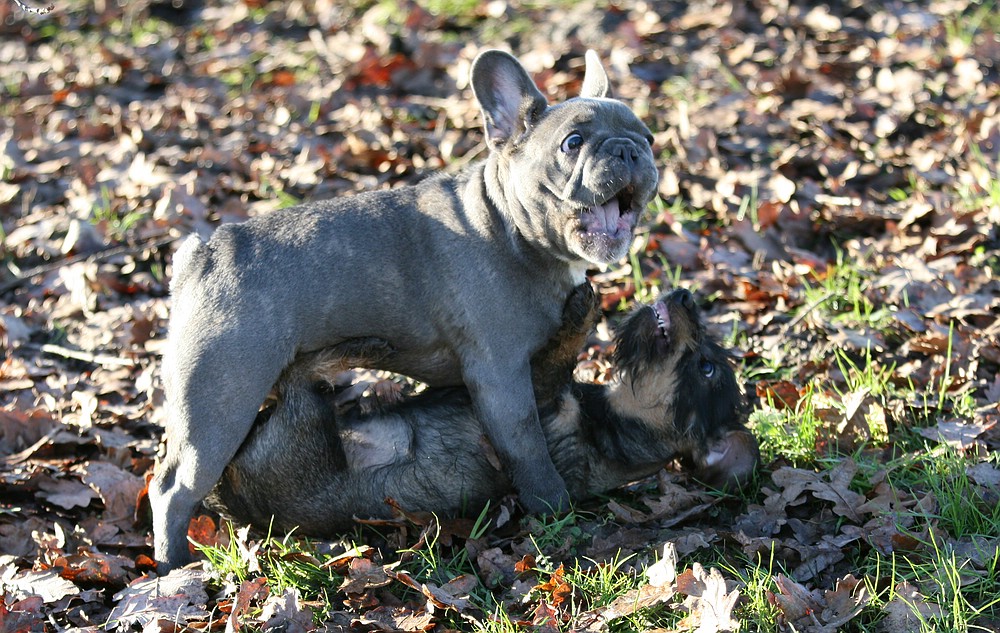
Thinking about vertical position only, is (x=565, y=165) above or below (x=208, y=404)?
above

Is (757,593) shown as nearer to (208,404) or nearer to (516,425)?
(516,425)

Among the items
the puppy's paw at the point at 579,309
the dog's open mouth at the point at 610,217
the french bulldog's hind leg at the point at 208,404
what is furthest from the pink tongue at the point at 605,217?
the french bulldog's hind leg at the point at 208,404

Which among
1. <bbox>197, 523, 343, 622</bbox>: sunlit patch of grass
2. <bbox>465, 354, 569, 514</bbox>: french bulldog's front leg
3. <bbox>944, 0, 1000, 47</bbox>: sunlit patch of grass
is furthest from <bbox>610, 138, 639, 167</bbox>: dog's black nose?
<bbox>944, 0, 1000, 47</bbox>: sunlit patch of grass

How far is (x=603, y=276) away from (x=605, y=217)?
2029mm

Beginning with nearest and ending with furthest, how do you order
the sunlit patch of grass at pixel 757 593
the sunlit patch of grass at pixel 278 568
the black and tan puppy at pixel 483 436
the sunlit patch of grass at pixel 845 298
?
the sunlit patch of grass at pixel 757 593, the sunlit patch of grass at pixel 278 568, the black and tan puppy at pixel 483 436, the sunlit patch of grass at pixel 845 298

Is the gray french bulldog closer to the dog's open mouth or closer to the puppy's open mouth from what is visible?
the dog's open mouth

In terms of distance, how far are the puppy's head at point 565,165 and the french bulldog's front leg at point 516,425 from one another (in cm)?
61

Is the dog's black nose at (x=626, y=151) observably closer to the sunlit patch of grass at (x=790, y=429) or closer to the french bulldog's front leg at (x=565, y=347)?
the french bulldog's front leg at (x=565, y=347)

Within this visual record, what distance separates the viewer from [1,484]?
217 inches

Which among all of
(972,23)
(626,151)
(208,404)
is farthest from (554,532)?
(972,23)

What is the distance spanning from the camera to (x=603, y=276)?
22.7 ft

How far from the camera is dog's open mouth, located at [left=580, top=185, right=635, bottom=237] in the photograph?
4879 millimetres

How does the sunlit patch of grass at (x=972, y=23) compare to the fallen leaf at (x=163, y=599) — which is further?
the sunlit patch of grass at (x=972, y=23)

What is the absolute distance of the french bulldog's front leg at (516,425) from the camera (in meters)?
4.96
